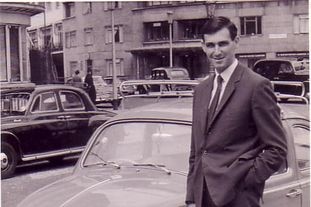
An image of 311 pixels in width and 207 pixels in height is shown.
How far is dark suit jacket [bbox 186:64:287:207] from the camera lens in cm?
186

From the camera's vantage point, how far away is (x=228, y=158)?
1.91 metres

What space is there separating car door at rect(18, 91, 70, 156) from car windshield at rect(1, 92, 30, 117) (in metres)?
0.09

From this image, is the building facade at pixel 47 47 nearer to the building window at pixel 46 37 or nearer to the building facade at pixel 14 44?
the building window at pixel 46 37

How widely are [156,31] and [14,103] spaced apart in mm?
12242

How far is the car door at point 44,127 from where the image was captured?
236 inches

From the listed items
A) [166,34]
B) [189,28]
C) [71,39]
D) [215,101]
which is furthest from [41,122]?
[166,34]

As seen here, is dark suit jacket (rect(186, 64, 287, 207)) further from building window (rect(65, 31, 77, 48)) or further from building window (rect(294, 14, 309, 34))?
building window (rect(65, 31, 77, 48))

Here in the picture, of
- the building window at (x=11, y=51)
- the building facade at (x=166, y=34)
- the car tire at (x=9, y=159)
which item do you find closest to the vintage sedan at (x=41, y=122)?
the car tire at (x=9, y=159)

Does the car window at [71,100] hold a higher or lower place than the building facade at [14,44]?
lower

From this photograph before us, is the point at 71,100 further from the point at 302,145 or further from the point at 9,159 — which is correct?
the point at 302,145

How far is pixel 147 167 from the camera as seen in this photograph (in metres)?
2.58

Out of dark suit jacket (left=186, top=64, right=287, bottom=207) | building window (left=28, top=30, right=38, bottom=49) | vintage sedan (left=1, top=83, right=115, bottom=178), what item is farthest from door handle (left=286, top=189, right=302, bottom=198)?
building window (left=28, top=30, right=38, bottom=49)

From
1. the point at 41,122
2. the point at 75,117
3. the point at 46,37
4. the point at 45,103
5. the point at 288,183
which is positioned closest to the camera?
the point at 288,183

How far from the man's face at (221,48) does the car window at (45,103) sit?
14.6ft
